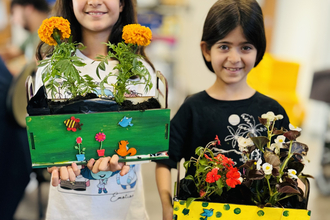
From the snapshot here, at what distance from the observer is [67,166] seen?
0.82 meters

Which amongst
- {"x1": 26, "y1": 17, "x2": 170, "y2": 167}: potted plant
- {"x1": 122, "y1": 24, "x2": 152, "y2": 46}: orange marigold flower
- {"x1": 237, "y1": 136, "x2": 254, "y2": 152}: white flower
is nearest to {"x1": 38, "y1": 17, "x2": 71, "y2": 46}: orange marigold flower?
{"x1": 26, "y1": 17, "x2": 170, "y2": 167}: potted plant

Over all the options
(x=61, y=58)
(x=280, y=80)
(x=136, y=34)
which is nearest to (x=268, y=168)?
(x=136, y=34)

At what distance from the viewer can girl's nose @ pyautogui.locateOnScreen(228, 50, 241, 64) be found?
35.6 inches

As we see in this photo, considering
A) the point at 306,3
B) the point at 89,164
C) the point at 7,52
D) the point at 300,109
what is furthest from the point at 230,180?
the point at 306,3

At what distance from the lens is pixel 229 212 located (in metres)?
0.71

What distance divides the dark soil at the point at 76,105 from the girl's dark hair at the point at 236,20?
1.15 feet

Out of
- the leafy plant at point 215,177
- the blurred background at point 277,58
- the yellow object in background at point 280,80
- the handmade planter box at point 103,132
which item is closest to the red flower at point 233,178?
the leafy plant at point 215,177

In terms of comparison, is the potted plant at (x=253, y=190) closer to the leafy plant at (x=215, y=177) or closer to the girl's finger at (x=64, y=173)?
the leafy plant at (x=215, y=177)

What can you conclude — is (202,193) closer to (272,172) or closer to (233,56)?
(272,172)

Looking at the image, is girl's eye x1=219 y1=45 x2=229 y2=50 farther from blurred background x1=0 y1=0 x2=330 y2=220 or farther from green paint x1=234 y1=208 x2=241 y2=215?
blurred background x1=0 y1=0 x2=330 y2=220

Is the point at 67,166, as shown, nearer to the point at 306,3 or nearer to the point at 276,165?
the point at 276,165

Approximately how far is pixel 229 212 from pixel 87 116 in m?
0.46

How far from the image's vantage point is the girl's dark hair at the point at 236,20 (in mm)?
898

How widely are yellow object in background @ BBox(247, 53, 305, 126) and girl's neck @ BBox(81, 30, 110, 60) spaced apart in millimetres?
2221
